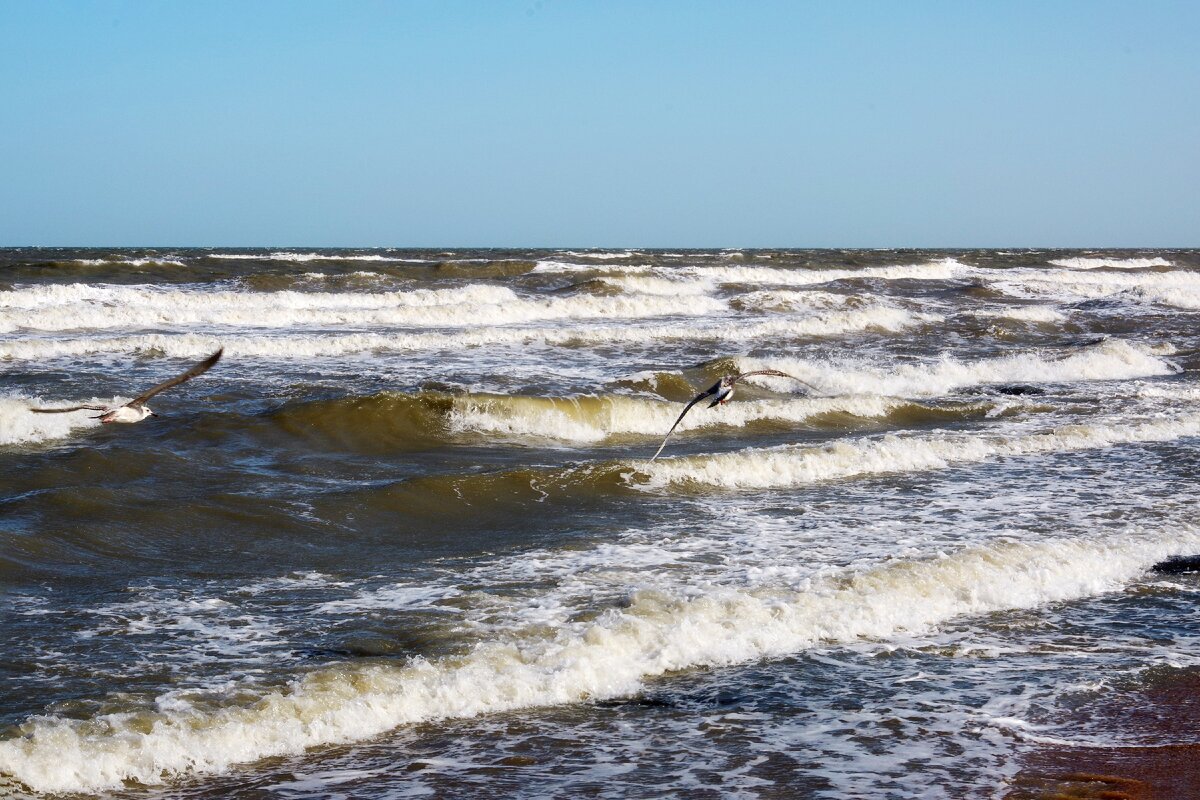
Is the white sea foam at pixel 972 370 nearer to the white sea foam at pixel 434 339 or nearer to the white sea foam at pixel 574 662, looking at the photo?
the white sea foam at pixel 434 339

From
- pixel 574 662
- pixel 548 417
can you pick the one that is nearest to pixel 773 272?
pixel 548 417

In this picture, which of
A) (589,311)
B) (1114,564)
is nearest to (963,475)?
(1114,564)

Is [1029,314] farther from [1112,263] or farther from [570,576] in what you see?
[1112,263]

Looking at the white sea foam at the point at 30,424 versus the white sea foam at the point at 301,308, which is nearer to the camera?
the white sea foam at the point at 30,424

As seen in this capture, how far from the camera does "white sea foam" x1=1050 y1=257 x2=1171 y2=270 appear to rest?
6319cm

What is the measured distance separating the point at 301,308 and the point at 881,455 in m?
20.3

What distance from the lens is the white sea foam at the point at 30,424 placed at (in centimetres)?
1241

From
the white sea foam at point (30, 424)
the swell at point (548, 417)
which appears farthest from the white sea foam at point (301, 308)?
the swell at point (548, 417)

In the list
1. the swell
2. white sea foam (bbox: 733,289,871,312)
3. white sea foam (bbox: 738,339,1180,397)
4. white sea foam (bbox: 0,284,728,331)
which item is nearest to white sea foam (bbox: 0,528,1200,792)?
the swell

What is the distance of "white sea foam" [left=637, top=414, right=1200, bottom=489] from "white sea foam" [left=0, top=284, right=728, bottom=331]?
16.6 meters

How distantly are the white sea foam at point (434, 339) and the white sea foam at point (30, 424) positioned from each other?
3.90 metres

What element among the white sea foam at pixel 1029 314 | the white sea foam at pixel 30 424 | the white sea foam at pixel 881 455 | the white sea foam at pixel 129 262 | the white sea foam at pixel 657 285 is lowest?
the white sea foam at pixel 881 455

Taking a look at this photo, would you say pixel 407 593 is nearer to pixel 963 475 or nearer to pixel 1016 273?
pixel 963 475

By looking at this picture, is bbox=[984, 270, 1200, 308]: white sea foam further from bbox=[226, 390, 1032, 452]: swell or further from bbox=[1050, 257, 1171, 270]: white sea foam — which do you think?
bbox=[226, 390, 1032, 452]: swell
